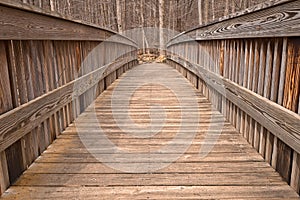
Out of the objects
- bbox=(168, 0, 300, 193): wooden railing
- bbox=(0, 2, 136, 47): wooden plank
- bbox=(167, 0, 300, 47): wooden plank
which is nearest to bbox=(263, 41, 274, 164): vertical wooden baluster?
bbox=(168, 0, 300, 193): wooden railing

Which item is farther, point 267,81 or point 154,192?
point 267,81

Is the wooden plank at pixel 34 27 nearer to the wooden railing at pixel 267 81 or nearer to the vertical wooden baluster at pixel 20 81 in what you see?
the vertical wooden baluster at pixel 20 81

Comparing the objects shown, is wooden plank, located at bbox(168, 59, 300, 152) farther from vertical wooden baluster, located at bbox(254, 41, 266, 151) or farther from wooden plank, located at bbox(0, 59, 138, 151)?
wooden plank, located at bbox(0, 59, 138, 151)

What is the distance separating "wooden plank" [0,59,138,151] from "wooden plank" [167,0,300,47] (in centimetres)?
161

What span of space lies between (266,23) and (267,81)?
0.40 m

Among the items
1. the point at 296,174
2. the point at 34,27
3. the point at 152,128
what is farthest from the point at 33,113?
the point at 296,174

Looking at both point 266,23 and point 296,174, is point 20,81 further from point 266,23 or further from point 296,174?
point 296,174

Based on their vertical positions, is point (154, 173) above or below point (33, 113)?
below

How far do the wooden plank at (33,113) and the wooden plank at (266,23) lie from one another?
161cm

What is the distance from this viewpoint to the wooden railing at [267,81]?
5.37 ft

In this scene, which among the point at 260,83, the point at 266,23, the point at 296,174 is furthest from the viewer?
the point at 260,83

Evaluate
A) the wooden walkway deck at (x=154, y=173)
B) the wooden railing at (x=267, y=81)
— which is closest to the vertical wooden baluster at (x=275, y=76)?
the wooden railing at (x=267, y=81)

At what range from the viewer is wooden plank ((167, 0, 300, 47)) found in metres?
1.55

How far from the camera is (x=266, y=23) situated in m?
1.88
